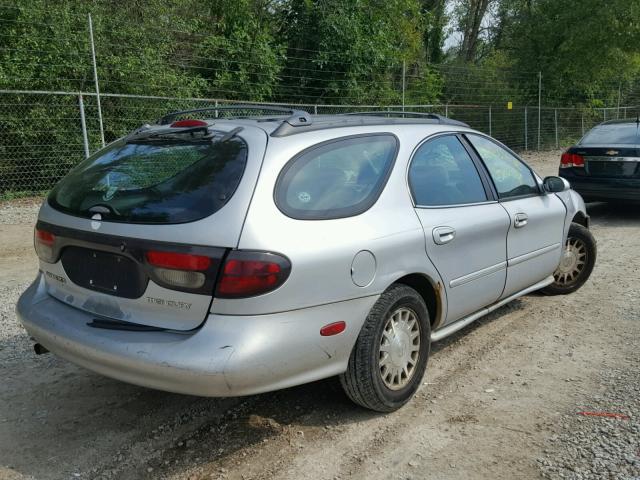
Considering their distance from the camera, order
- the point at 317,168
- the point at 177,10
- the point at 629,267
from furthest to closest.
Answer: the point at 177,10 → the point at 629,267 → the point at 317,168

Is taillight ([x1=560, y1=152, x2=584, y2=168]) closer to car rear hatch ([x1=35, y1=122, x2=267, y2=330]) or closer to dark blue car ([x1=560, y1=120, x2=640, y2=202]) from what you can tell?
dark blue car ([x1=560, y1=120, x2=640, y2=202])

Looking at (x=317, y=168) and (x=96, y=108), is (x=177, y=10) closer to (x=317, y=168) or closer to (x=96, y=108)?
(x=96, y=108)

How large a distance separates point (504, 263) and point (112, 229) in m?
2.64

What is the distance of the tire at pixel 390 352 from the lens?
10.1ft

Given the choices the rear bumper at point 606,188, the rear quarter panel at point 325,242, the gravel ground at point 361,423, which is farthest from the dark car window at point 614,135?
the rear quarter panel at point 325,242

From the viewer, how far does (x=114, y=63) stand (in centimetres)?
1181

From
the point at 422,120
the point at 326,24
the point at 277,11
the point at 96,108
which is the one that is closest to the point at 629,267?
the point at 422,120

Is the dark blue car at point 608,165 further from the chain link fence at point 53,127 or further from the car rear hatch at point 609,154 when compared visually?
the chain link fence at point 53,127

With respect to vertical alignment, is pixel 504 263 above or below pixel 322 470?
above

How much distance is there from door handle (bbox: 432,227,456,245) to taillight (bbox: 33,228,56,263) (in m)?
2.13

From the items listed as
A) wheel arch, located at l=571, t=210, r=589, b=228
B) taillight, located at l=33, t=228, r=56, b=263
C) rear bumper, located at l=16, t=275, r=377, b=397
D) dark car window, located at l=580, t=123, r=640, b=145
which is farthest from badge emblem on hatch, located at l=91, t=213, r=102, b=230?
dark car window, located at l=580, t=123, r=640, b=145

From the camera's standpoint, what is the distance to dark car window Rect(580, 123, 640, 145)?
28.8ft

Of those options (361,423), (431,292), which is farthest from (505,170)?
(361,423)

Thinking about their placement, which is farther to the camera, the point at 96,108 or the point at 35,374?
the point at 96,108
